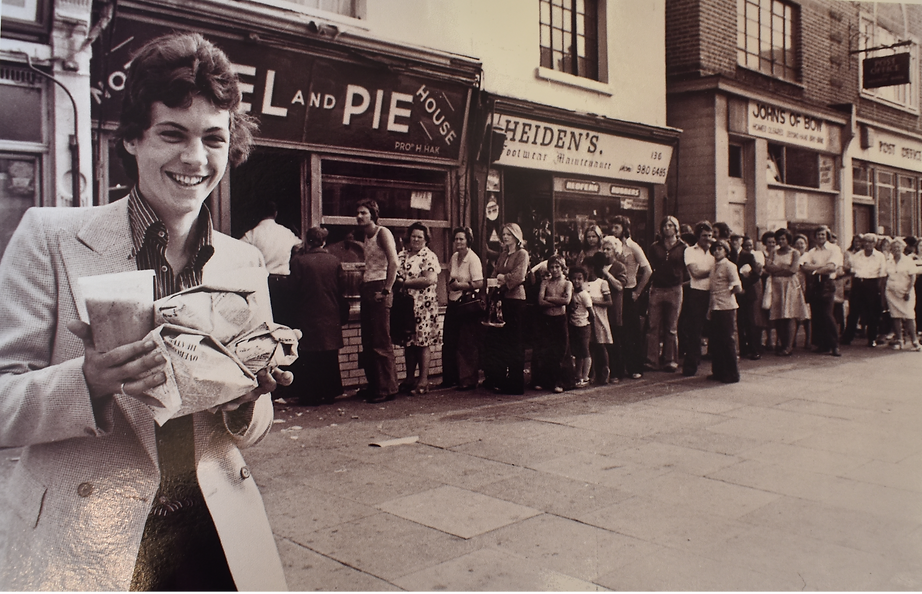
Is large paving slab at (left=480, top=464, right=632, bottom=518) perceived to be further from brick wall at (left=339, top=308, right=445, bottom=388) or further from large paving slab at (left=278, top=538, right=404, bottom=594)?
large paving slab at (left=278, top=538, right=404, bottom=594)

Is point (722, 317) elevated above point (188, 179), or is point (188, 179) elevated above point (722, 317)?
point (188, 179)

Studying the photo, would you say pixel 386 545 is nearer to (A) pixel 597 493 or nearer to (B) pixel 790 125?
(A) pixel 597 493

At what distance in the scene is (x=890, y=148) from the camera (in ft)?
15.2

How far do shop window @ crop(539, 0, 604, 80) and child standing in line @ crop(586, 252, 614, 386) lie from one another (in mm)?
2370

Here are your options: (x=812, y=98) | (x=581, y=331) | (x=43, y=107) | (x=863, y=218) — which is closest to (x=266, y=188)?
(x=43, y=107)

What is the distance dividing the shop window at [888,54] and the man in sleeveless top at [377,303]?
123 inches

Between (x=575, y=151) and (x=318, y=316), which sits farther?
(x=575, y=151)

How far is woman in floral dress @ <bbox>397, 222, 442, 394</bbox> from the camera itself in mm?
3217

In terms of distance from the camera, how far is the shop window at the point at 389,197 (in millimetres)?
2781

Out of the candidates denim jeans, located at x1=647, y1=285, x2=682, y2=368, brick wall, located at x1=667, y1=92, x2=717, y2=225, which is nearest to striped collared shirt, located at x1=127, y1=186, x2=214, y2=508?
brick wall, located at x1=667, y1=92, x2=717, y2=225

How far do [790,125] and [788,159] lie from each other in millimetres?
523

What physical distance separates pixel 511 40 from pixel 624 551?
2.27 metres

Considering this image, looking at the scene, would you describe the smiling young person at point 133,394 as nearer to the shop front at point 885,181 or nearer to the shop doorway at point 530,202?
the shop doorway at point 530,202

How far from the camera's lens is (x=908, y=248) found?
5.07 meters
